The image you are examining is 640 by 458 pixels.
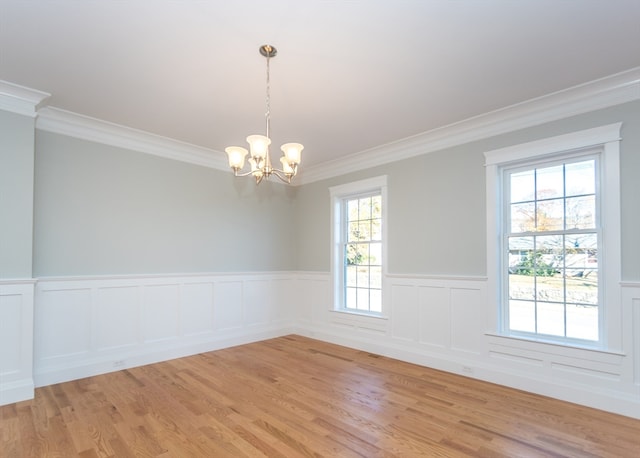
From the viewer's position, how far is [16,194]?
319cm

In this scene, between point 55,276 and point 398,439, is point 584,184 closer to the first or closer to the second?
point 398,439

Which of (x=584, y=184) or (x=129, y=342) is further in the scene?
(x=129, y=342)

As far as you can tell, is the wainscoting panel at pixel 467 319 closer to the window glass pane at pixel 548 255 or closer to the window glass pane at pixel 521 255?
the window glass pane at pixel 521 255

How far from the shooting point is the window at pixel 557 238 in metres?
3.02

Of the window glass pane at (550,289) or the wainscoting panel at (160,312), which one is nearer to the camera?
the window glass pane at (550,289)

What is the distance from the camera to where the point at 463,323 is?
12.8 feet

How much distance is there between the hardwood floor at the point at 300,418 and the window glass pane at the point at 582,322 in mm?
625

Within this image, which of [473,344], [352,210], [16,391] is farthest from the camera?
[352,210]

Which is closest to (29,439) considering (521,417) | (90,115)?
(90,115)

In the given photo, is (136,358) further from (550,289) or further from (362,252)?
(550,289)

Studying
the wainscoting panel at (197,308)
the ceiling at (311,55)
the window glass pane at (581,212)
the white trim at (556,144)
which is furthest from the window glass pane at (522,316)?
the wainscoting panel at (197,308)

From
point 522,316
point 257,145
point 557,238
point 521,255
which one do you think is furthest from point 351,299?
point 257,145

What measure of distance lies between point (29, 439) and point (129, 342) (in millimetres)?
1635

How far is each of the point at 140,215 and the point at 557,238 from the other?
184 inches
